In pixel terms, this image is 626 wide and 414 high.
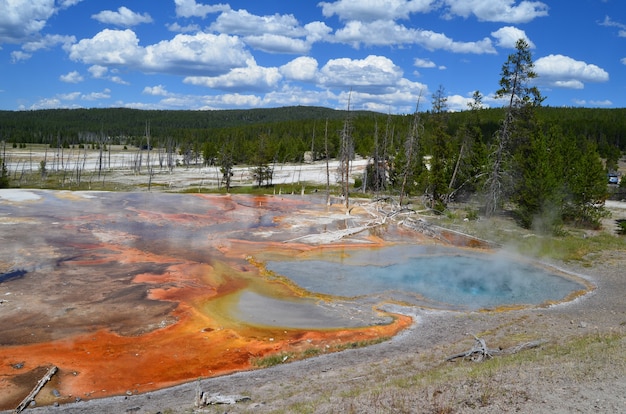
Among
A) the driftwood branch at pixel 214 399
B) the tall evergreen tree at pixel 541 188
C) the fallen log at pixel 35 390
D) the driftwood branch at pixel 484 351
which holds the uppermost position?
the tall evergreen tree at pixel 541 188

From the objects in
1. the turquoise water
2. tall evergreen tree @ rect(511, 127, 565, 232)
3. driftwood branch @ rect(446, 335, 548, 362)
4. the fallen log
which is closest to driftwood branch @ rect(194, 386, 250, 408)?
the fallen log

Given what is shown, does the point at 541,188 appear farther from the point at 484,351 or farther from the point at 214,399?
the point at 214,399

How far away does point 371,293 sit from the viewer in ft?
72.1

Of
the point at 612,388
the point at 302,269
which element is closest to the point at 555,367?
the point at 612,388

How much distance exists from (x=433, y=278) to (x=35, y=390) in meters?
18.1

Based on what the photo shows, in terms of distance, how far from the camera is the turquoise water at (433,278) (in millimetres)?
21797

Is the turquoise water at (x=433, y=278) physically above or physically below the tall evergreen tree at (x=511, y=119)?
below

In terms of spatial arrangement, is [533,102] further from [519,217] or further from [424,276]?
[424,276]

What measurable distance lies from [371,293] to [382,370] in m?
8.80

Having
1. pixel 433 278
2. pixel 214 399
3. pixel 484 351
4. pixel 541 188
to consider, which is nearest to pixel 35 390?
pixel 214 399

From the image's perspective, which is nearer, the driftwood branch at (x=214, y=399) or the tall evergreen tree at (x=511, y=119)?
the driftwood branch at (x=214, y=399)

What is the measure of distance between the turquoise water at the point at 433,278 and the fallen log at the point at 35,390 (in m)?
11.2

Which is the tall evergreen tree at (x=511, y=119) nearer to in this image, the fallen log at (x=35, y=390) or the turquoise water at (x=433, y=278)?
the turquoise water at (x=433, y=278)

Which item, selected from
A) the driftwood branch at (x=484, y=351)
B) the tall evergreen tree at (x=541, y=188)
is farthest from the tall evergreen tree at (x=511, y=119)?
the driftwood branch at (x=484, y=351)
